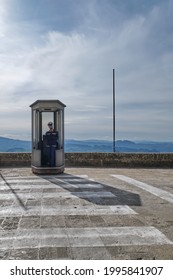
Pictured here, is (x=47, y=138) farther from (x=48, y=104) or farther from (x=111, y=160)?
(x=111, y=160)

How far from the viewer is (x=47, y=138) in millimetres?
11547

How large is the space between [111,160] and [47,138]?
454 cm

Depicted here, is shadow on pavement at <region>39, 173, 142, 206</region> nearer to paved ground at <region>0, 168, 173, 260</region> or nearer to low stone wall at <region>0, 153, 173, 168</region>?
paved ground at <region>0, 168, 173, 260</region>

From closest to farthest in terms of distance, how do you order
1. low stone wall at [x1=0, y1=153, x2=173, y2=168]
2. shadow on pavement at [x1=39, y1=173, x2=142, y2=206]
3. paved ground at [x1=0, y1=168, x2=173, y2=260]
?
paved ground at [x1=0, y1=168, x2=173, y2=260] → shadow on pavement at [x1=39, y1=173, x2=142, y2=206] → low stone wall at [x1=0, y1=153, x2=173, y2=168]

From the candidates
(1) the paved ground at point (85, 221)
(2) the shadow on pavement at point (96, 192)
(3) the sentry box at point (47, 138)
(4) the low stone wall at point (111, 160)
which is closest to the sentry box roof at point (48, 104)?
(3) the sentry box at point (47, 138)

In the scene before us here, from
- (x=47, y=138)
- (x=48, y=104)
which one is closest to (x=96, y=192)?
(x=47, y=138)

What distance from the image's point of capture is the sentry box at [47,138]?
37.2 feet

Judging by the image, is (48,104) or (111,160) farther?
(111,160)

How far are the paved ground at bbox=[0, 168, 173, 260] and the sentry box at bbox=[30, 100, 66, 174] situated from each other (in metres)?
2.29

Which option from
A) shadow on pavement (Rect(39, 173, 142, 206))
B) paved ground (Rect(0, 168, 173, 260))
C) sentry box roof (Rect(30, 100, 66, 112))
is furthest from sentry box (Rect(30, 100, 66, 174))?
paved ground (Rect(0, 168, 173, 260))

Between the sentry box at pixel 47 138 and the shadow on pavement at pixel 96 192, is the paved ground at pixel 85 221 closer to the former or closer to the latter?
the shadow on pavement at pixel 96 192

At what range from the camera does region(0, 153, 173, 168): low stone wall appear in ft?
47.9

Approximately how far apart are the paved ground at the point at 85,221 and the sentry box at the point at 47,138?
2.29 metres

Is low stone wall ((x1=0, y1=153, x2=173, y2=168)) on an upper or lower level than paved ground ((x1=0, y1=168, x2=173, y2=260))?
upper
